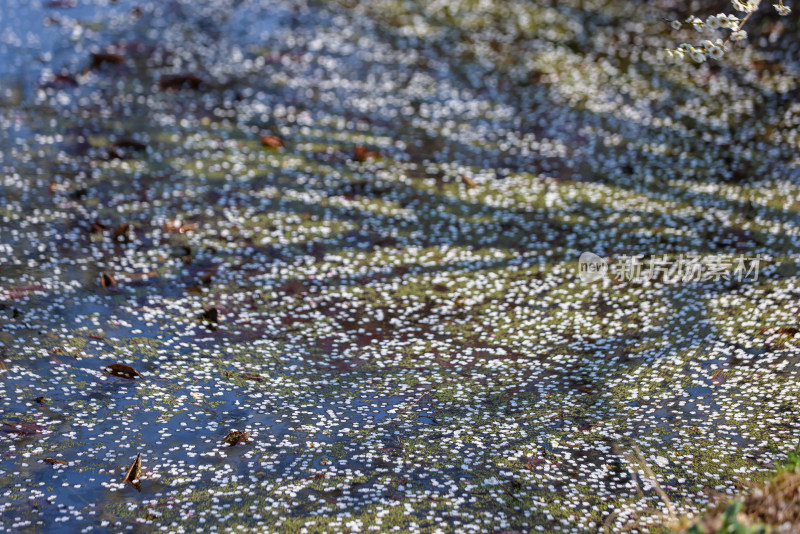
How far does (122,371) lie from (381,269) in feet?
7.68

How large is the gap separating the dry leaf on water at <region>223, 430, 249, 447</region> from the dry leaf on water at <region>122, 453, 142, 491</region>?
49cm

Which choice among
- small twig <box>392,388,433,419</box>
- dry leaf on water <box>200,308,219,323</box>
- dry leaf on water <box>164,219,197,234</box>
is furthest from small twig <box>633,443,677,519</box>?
dry leaf on water <box>164,219,197,234</box>

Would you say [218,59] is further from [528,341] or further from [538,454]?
[538,454]

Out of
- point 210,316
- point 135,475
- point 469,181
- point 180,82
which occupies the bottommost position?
point 135,475

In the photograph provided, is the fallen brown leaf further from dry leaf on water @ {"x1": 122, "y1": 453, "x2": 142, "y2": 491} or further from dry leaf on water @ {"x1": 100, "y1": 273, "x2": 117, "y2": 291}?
dry leaf on water @ {"x1": 122, "y1": 453, "x2": 142, "y2": 491}

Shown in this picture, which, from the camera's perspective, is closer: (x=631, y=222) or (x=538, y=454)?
(x=538, y=454)

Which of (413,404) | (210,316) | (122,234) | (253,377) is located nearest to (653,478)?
(413,404)

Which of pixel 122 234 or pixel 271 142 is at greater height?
pixel 271 142

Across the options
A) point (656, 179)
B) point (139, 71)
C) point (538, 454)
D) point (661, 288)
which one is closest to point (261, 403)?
point (538, 454)

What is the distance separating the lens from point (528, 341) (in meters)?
4.98

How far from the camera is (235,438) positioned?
3.86m

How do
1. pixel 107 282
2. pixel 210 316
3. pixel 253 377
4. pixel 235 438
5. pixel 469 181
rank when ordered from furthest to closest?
Answer: pixel 469 181 < pixel 107 282 < pixel 210 316 < pixel 253 377 < pixel 235 438

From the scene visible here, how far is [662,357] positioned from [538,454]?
1.39 m

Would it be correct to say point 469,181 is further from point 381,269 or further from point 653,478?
point 653,478
